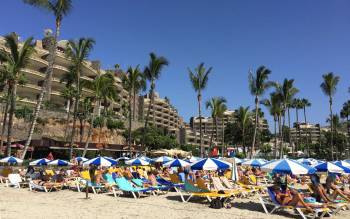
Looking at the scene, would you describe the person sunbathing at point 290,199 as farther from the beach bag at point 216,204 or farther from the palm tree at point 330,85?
the palm tree at point 330,85

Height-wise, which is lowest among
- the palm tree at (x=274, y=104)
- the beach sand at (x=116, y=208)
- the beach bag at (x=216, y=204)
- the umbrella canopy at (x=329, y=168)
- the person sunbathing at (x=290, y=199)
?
the beach sand at (x=116, y=208)

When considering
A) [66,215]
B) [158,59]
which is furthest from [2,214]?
[158,59]

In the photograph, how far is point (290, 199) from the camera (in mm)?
9875

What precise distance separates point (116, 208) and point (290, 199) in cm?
546

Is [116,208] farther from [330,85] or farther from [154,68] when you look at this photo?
[330,85]

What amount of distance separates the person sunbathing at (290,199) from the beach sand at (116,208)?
48cm

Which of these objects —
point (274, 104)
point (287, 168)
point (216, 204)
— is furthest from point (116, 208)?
point (274, 104)

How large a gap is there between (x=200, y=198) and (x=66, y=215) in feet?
18.9

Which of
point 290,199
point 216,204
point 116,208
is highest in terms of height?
point 290,199

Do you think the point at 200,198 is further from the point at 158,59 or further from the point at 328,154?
the point at 328,154

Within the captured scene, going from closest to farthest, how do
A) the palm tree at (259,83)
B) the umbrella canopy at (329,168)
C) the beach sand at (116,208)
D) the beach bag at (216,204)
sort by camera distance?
the beach sand at (116,208), the beach bag at (216,204), the umbrella canopy at (329,168), the palm tree at (259,83)

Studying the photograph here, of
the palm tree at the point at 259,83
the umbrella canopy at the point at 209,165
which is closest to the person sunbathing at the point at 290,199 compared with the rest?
the umbrella canopy at the point at 209,165

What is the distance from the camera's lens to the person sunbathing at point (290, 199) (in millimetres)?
9477

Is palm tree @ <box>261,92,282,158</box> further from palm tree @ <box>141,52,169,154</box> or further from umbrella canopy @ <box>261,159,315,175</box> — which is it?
umbrella canopy @ <box>261,159,315,175</box>
